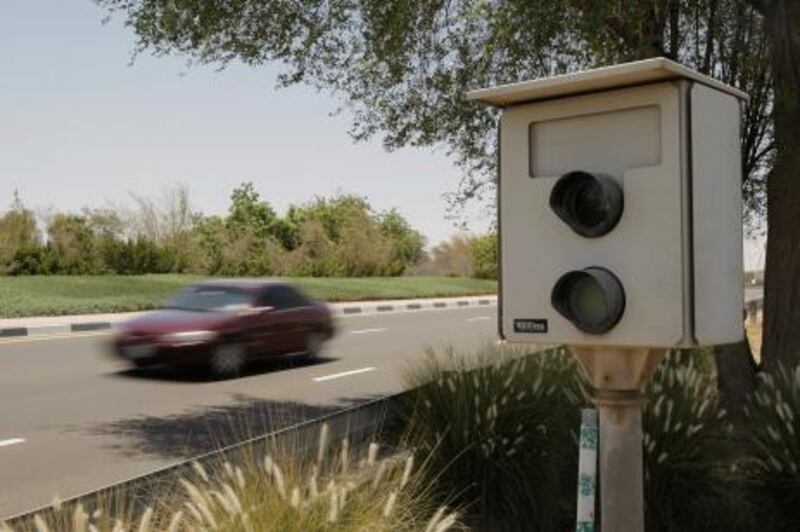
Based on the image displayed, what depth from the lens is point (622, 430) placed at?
282cm

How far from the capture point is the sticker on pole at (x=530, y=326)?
9.11 ft

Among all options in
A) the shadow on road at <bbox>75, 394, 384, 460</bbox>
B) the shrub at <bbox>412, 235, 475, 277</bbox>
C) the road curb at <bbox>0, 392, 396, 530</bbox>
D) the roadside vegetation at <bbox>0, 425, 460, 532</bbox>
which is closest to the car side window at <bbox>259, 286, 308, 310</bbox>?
the shadow on road at <bbox>75, 394, 384, 460</bbox>

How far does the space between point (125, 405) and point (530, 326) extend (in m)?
8.56

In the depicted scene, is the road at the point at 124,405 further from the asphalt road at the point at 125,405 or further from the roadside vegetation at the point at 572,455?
the roadside vegetation at the point at 572,455

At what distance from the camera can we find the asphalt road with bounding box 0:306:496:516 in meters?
7.37

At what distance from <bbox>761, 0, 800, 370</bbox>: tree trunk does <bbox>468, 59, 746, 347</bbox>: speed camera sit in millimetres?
4734

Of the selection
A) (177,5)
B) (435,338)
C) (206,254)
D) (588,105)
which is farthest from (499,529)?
(206,254)

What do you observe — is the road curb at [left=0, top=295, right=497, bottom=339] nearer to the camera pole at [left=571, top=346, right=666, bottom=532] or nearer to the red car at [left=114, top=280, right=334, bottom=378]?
the red car at [left=114, top=280, right=334, bottom=378]

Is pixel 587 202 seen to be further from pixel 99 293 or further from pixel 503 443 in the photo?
pixel 99 293

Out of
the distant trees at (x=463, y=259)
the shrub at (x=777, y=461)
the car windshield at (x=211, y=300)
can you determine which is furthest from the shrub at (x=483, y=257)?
the shrub at (x=777, y=461)

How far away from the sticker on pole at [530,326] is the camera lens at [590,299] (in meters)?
0.09

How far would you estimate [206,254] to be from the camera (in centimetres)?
4328

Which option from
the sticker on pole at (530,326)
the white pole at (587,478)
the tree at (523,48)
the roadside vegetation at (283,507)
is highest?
the tree at (523,48)

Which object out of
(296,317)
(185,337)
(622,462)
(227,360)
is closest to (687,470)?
(622,462)
